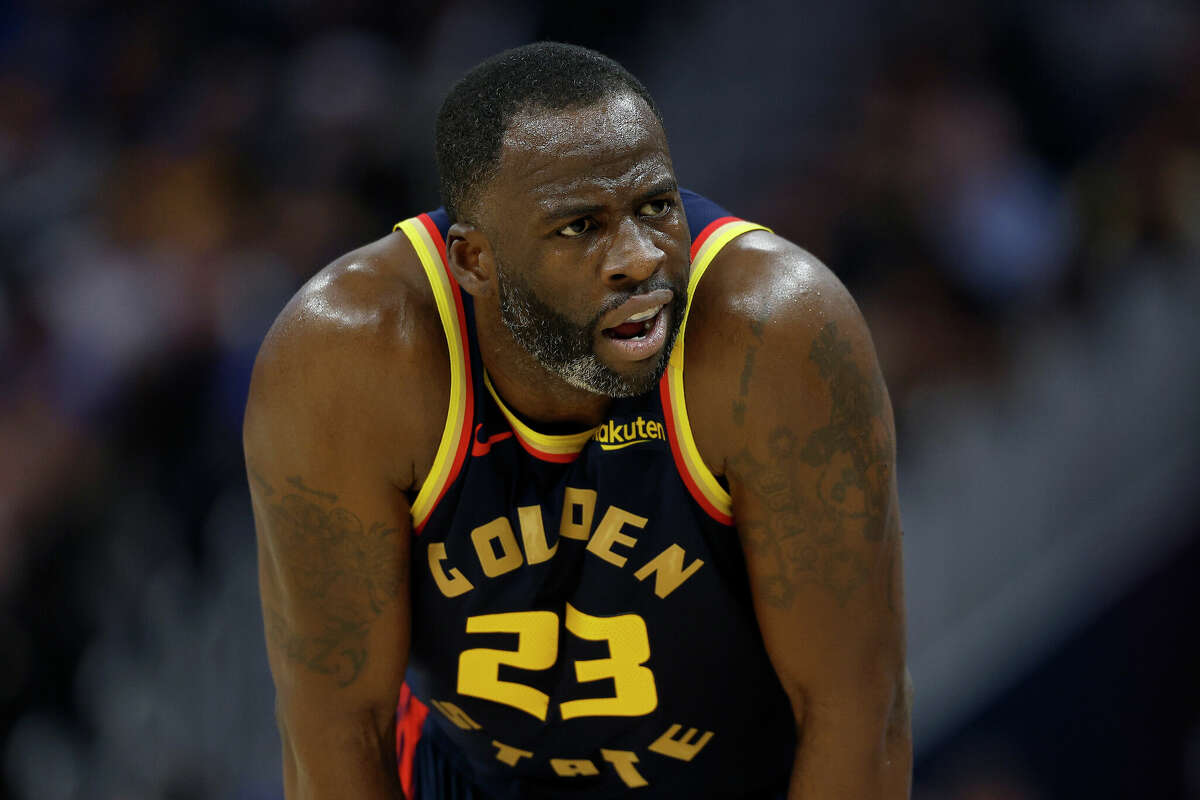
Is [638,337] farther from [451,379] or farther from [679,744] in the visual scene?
[679,744]

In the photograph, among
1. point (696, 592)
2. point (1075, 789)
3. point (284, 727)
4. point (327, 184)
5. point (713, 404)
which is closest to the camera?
point (713, 404)

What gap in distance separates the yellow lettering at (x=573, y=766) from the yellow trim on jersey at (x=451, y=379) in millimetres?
512

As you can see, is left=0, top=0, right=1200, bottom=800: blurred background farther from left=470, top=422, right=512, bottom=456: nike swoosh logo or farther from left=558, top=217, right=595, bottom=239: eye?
left=558, top=217, right=595, bottom=239: eye

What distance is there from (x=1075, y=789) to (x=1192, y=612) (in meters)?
0.58

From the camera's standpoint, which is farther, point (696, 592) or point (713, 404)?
point (696, 592)

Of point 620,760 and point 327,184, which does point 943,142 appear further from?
point 620,760

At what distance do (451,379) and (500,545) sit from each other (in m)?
0.25

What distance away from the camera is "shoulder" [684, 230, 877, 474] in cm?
171

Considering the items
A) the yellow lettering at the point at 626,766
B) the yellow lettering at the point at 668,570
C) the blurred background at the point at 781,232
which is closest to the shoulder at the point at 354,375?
the yellow lettering at the point at 668,570

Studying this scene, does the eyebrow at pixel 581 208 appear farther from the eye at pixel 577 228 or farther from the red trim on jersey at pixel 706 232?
the red trim on jersey at pixel 706 232

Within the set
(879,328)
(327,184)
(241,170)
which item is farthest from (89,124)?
(879,328)

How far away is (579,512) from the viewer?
191 centimetres

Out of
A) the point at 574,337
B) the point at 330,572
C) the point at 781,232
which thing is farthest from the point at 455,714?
the point at 781,232

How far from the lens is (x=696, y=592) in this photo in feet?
6.28
